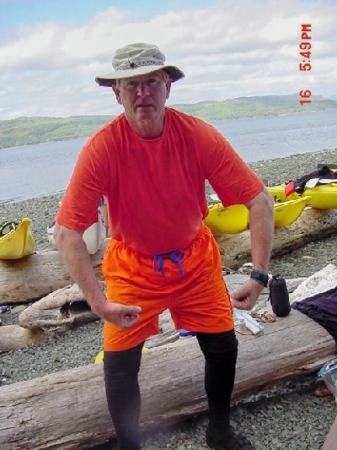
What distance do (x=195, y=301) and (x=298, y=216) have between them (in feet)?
16.7

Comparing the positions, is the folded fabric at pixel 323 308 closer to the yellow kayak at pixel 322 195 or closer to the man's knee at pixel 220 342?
the man's knee at pixel 220 342

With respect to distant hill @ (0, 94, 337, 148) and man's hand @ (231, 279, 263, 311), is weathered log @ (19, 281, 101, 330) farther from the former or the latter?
distant hill @ (0, 94, 337, 148)

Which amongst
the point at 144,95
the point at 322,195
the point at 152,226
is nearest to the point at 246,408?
the point at 152,226

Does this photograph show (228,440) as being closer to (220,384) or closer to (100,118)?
(220,384)

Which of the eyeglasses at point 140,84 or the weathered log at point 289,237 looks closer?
the eyeglasses at point 140,84

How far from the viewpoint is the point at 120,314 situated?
2.82 m

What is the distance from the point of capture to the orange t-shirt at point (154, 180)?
2.75m

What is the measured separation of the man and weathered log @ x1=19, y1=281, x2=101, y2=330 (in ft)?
8.78

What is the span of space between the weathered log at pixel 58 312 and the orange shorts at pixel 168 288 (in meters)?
2.69

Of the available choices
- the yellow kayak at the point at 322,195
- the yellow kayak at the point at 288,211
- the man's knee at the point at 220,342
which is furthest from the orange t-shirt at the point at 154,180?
the yellow kayak at the point at 322,195

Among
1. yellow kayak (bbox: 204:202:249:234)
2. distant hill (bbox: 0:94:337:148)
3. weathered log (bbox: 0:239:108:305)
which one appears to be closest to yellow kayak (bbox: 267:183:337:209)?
yellow kayak (bbox: 204:202:249:234)

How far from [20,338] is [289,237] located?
3960mm

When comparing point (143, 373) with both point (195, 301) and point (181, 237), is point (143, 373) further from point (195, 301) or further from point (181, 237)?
point (181, 237)

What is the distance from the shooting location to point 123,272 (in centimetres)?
300
